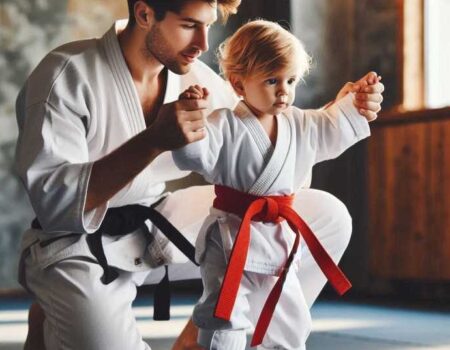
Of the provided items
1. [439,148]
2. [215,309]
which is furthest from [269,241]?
[439,148]

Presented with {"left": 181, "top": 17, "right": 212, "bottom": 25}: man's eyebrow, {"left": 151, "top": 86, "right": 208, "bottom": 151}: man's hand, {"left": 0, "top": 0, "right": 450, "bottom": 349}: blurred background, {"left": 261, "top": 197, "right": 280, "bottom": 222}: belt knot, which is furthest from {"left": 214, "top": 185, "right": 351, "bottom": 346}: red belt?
{"left": 0, "top": 0, "right": 450, "bottom": 349}: blurred background

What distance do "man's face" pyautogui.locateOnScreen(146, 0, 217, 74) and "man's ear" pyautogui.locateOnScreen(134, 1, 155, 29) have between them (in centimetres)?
3

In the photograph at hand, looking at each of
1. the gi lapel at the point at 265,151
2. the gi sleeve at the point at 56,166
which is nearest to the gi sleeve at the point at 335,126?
the gi lapel at the point at 265,151

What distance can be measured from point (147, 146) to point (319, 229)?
72 centimetres

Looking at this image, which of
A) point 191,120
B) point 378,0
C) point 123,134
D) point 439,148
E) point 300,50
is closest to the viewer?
point 191,120

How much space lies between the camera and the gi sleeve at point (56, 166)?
5.93 ft

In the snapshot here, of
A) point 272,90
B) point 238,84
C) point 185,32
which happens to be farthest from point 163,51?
point 272,90

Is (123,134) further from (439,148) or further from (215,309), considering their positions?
(439,148)

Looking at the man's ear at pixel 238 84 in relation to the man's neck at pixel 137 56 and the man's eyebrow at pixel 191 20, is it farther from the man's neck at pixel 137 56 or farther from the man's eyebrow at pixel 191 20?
the man's neck at pixel 137 56

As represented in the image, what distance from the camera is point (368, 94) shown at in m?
1.98

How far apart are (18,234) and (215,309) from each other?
10.2 feet

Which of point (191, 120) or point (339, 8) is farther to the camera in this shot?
point (339, 8)

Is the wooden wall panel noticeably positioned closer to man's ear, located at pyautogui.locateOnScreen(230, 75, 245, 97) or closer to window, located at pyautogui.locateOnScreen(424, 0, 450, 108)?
window, located at pyautogui.locateOnScreen(424, 0, 450, 108)

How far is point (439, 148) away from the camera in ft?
13.5
